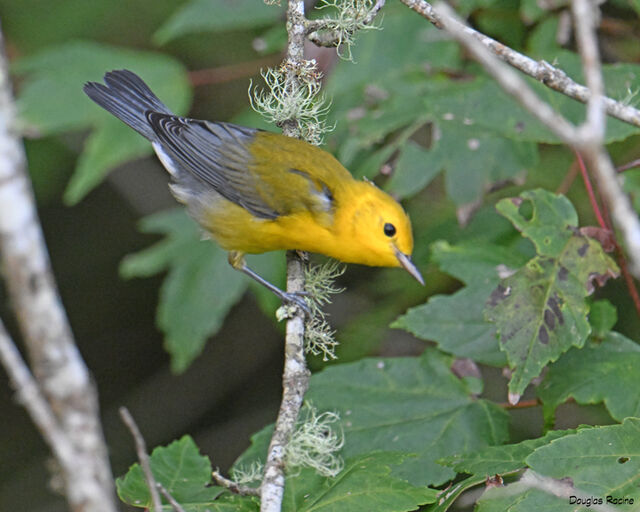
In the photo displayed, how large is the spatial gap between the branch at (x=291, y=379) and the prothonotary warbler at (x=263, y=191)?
335 millimetres

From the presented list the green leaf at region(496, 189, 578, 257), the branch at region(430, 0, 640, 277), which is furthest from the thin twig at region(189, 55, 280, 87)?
the branch at region(430, 0, 640, 277)

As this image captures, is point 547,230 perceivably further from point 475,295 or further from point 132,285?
point 132,285

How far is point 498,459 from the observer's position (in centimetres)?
242

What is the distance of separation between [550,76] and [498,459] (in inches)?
45.3

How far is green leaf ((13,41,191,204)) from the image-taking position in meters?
4.54

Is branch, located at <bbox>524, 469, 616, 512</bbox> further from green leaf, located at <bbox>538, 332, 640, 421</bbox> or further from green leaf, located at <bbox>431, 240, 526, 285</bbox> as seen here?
green leaf, located at <bbox>431, 240, 526, 285</bbox>

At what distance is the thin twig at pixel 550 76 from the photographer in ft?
7.81

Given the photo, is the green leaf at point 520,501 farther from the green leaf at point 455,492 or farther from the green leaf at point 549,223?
the green leaf at point 549,223

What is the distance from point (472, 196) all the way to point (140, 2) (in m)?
3.45

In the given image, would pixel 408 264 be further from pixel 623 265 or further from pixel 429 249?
pixel 623 265

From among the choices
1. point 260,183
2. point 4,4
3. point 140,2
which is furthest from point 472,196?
point 4,4

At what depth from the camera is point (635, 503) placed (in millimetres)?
2156

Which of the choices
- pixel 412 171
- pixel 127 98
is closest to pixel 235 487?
pixel 412 171

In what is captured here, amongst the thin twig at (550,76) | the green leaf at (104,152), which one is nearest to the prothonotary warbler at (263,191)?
the green leaf at (104,152)
